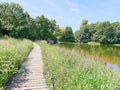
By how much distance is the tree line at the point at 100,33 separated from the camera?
70062 mm

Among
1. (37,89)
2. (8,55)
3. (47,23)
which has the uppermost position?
(47,23)

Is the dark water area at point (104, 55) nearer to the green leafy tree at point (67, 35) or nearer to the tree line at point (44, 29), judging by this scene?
the tree line at point (44, 29)

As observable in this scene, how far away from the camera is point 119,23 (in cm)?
7738

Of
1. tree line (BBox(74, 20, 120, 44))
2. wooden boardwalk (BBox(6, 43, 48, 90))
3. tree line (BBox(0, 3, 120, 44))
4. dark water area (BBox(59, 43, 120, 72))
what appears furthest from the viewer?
tree line (BBox(74, 20, 120, 44))

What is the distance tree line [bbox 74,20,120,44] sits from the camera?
2758 inches

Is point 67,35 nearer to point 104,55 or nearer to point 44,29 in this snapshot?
point 44,29

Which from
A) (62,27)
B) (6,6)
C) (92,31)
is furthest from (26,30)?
(92,31)

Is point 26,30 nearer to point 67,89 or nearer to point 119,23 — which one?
point 67,89

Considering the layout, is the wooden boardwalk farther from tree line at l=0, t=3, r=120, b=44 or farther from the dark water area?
tree line at l=0, t=3, r=120, b=44

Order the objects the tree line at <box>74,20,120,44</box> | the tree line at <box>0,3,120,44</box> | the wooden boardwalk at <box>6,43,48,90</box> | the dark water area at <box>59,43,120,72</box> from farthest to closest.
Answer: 1. the tree line at <box>74,20,120,44</box>
2. the tree line at <box>0,3,120,44</box>
3. the dark water area at <box>59,43,120,72</box>
4. the wooden boardwalk at <box>6,43,48,90</box>

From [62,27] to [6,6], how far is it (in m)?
40.0

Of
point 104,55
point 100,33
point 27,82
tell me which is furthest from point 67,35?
→ point 27,82

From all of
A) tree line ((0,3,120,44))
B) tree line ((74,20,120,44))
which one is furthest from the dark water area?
tree line ((74,20,120,44))

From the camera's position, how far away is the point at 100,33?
71.9 m
